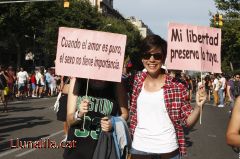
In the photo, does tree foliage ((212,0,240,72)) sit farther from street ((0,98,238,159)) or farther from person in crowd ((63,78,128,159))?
person in crowd ((63,78,128,159))

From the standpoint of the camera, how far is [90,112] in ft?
14.1

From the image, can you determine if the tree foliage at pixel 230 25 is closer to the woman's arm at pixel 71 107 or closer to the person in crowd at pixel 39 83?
the person in crowd at pixel 39 83

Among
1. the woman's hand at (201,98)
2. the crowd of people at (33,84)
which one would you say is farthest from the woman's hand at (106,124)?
the crowd of people at (33,84)

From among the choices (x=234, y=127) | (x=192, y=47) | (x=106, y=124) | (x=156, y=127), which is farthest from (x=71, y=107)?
(x=234, y=127)

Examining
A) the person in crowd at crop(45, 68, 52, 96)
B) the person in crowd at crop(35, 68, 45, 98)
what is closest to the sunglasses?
the person in crowd at crop(35, 68, 45, 98)

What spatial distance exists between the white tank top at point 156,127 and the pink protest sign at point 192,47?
61 centimetres

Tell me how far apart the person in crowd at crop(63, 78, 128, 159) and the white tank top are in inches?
12.3

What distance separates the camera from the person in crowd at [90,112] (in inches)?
165

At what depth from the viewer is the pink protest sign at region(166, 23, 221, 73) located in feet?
14.9

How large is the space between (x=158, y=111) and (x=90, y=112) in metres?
0.60

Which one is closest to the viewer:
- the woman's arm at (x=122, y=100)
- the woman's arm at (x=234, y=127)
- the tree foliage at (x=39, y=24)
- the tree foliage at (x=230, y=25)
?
the woman's arm at (x=234, y=127)

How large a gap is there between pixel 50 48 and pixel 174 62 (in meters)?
50.1

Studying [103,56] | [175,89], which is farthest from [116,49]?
[175,89]

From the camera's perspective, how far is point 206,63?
465 centimetres
